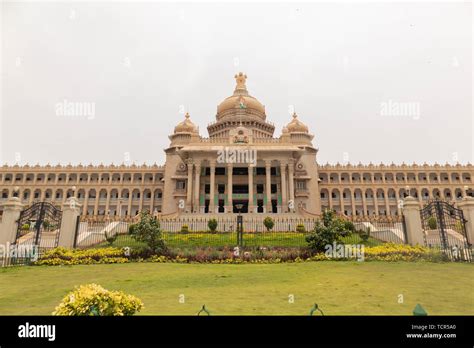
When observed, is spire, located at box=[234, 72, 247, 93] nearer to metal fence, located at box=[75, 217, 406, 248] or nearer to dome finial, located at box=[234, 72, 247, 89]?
dome finial, located at box=[234, 72, 247, 89]

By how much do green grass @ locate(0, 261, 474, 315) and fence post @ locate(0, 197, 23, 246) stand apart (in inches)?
97.6

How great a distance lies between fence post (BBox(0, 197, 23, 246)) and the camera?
15.1 meters

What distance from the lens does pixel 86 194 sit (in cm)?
5441

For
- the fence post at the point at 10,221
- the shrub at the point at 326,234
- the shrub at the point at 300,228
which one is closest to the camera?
the fence post at the point at 10,221

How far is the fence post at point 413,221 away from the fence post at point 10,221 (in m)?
20.0

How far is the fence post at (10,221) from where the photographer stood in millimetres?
15055

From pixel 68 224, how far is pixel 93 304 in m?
15.0

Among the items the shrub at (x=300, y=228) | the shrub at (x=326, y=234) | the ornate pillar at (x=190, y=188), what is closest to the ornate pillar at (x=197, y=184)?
the ornate pillar at (x=190, y=188)

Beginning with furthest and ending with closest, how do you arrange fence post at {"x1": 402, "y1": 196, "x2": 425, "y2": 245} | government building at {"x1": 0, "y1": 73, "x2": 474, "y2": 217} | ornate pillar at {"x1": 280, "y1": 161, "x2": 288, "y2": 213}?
government building at {"x1": 0, "y1": 73, "x2": 474, "y2": 217}
ornate pillar at {"x1": 280, "y1": 161, "x2": 288, "y2": 213}
fence post at {"x1": 402, "y1": 196, "x2": 425, "y2": 245}

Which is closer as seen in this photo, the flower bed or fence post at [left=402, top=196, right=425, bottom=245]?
the flower bed

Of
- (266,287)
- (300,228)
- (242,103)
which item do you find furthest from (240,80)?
(266,287)

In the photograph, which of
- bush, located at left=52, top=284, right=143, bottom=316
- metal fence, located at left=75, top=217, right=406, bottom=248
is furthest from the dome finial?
bush, located at left=52, top=284, right=143, bottom=316

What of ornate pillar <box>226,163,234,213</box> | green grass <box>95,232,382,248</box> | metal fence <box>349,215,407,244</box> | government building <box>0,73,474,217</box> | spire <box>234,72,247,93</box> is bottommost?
green grass <box>95,232,382,248</box>

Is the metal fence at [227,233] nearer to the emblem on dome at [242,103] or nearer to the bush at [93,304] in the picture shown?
the bush at [93,304]
